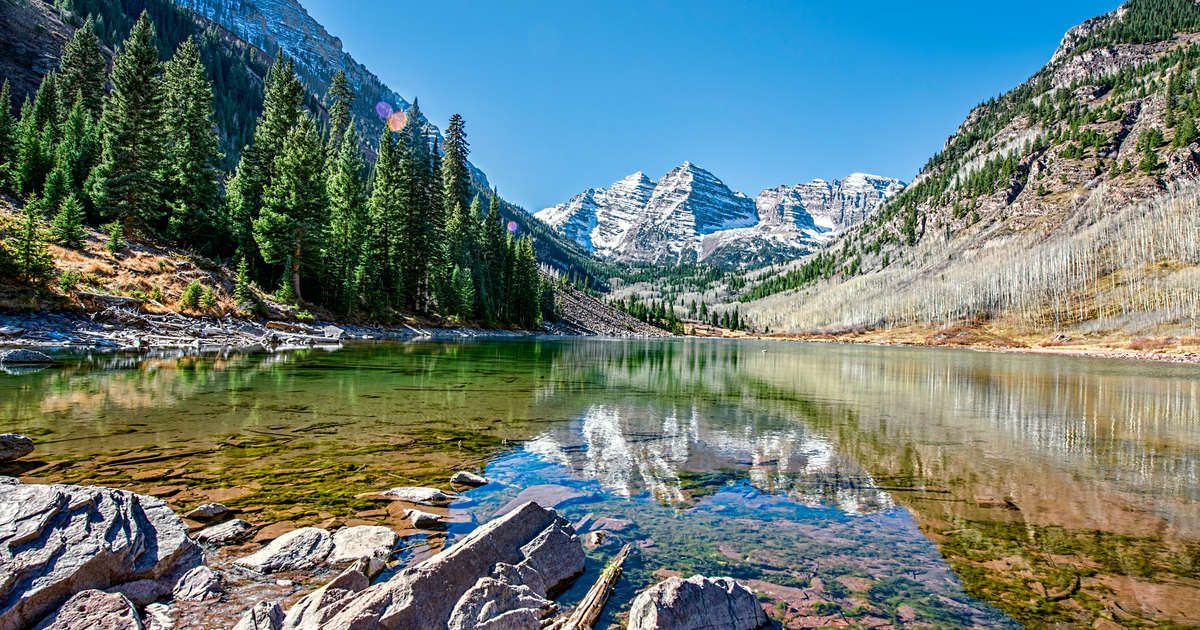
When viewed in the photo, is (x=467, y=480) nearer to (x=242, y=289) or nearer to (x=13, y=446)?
(x=13, y=446)

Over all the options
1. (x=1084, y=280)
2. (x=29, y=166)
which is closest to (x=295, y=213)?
(x=29, y=166)

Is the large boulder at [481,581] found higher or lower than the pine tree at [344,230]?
lower

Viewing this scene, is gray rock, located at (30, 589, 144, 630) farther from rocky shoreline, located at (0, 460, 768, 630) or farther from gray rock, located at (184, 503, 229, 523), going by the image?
gray rock, located at (184, 503, 229, 523)

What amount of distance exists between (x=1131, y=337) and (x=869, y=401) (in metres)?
107

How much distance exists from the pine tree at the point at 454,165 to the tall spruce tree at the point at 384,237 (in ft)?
53.4

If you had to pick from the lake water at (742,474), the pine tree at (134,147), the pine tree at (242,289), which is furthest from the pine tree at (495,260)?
the lake water at (742,474)

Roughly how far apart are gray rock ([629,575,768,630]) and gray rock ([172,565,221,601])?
4084 mm

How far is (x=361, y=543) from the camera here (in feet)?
20.5

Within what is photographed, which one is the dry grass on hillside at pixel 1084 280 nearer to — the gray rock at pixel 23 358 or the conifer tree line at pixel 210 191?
the conifer tree line at pixel 210 191

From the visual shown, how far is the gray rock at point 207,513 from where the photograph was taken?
269 inches

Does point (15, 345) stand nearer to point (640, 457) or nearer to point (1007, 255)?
point (640, 457)

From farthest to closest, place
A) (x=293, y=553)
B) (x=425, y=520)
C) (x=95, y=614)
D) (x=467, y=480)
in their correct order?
(x=467, y=480)
(x=425, y=520)
(x=293, y=553)
(x=95, y=614)

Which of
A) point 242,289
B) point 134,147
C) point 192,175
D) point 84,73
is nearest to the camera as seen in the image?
point 242,289

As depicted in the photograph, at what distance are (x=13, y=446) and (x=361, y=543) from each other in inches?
299
